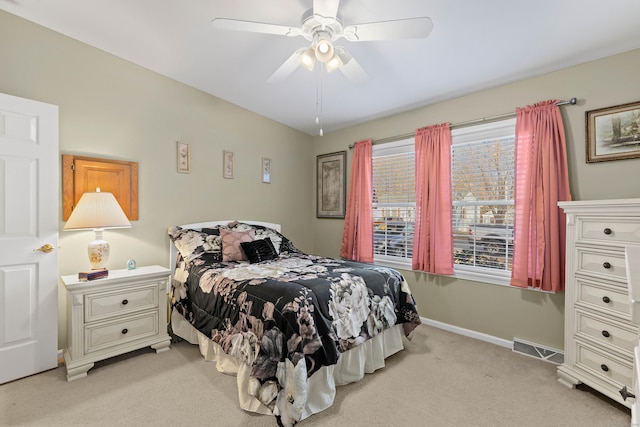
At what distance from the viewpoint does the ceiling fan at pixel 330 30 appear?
1663 mm

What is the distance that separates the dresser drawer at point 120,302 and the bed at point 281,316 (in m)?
0.28

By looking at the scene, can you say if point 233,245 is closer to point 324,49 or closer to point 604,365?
point 324,49

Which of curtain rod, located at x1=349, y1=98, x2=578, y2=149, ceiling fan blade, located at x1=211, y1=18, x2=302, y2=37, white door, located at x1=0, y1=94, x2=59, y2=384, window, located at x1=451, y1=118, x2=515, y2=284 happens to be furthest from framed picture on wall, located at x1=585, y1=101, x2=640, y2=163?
white door, located at x1=0, y1=94, x2=59, y2=384

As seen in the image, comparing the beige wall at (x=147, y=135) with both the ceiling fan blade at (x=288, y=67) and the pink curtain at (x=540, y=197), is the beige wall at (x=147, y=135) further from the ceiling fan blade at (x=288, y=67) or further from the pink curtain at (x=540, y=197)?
the pink curtain at (x=540, y=197)

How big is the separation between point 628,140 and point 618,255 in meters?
0.97

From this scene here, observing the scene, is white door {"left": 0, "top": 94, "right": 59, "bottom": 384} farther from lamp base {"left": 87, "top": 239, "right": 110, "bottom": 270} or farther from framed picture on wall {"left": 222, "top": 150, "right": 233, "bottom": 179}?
framed picture on wall {"left": 222, "top": 150, "right": 233, "bottom": 179}

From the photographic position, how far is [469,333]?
302cm

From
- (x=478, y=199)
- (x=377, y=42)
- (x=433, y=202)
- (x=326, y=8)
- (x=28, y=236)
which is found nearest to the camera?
(x=326, y=8)

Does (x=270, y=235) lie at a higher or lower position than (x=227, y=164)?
lower

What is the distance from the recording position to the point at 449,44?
2.31 m

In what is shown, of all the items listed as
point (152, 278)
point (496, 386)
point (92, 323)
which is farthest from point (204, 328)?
point (496, 386)

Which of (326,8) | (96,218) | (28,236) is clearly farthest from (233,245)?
(326,8)

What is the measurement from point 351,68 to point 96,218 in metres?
2.27

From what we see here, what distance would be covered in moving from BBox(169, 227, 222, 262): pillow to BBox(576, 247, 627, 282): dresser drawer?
9.79 feet
